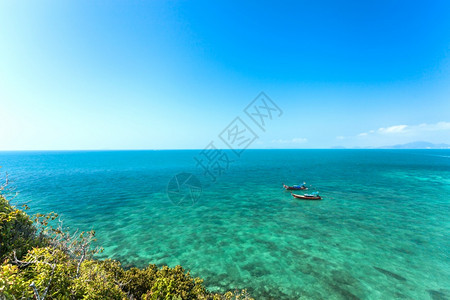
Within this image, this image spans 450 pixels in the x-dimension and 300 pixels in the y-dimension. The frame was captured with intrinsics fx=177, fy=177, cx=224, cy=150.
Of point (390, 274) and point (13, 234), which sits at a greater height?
point (13, 234)

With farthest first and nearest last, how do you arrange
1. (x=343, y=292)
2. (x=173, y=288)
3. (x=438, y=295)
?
(x=343, y=292) → (x=438, y=295) → (x=173, y=288)

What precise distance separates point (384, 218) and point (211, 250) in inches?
1320

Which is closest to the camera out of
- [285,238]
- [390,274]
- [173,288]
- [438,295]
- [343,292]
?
[173,288]

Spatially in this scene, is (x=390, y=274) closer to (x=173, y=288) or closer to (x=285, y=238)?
(x=285, y=238)

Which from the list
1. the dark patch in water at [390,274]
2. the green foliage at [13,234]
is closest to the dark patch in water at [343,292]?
the dark patch in water at [390,274]

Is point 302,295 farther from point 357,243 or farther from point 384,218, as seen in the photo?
point 384,218

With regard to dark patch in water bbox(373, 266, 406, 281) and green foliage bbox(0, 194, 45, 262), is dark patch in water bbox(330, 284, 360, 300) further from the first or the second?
green foliage bbox(0, 194, 45, 262)

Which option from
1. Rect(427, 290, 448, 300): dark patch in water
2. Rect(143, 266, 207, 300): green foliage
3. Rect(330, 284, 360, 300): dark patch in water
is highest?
Rect(143, 266, 207, 300): green foliage

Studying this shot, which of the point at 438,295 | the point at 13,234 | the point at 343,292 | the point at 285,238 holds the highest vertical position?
the point at 13,234

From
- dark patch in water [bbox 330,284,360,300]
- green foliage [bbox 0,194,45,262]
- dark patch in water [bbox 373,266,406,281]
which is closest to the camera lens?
green foliage [bbox 0,194,45,262]

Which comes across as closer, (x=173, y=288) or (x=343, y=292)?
(x=173, y=288)

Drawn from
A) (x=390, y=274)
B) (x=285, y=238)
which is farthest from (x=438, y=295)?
(x=285, y=238)

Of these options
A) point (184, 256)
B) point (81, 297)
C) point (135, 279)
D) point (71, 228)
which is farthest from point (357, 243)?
point (71, 228)

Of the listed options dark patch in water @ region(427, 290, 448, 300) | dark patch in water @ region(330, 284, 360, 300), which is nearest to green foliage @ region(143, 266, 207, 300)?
dark patch in water @ region(330, 284, 360, 300)
